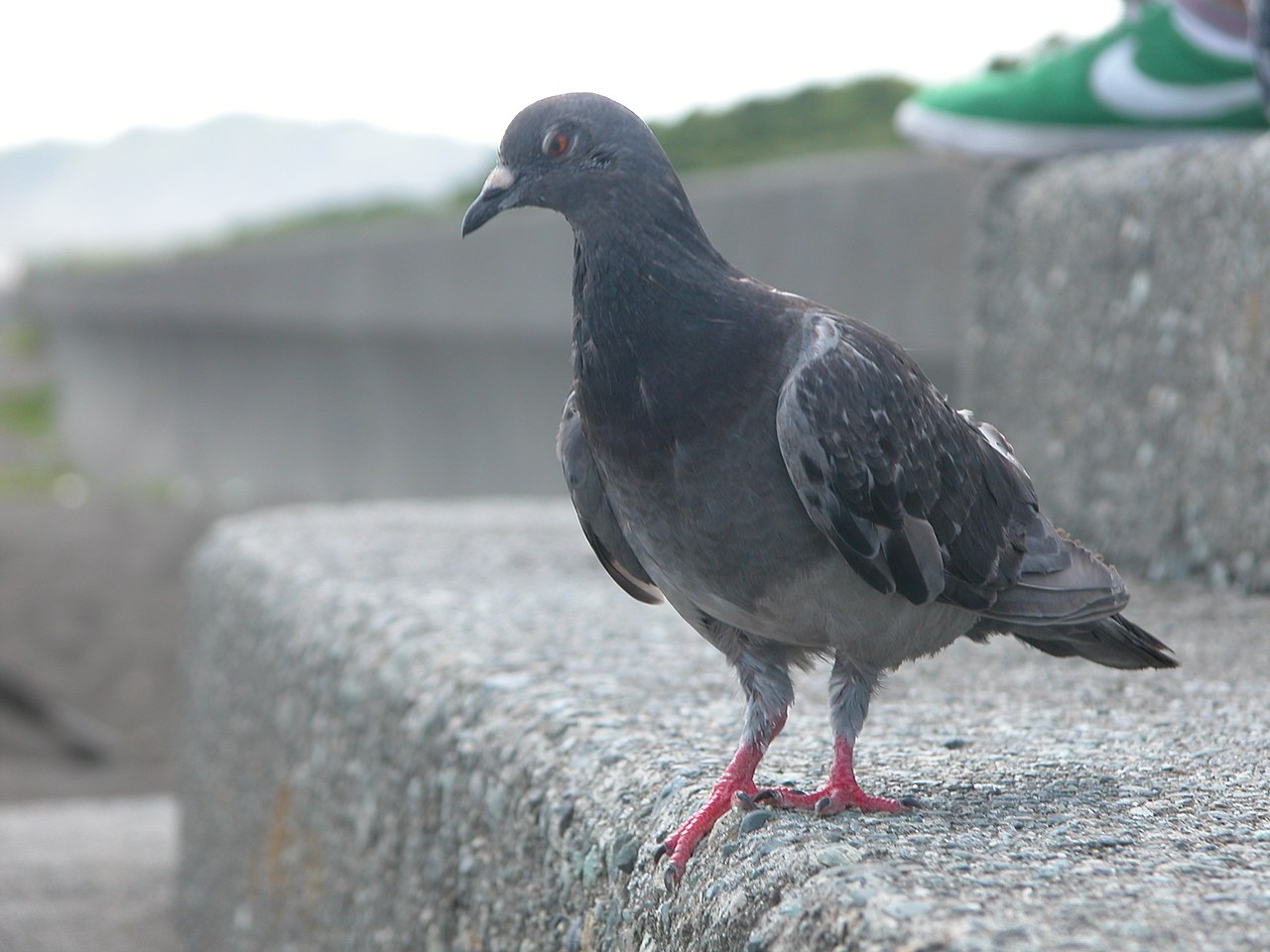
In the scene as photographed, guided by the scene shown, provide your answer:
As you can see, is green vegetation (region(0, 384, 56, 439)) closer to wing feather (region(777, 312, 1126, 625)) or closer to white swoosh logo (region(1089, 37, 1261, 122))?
white swoosh logo (region(1089, 37, 1261, 122))

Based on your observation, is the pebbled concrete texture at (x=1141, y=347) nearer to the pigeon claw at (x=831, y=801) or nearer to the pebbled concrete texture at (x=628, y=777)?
the pebbled concrete texture at (x=628, y=777)

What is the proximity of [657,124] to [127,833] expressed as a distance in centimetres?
727

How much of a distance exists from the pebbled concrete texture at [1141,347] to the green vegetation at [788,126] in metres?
6.22

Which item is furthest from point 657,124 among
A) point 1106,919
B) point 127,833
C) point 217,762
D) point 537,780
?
point 1106,919

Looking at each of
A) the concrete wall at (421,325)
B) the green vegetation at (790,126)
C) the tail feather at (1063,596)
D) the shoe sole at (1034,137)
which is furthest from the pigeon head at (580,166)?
the green vegetation at (790,126)

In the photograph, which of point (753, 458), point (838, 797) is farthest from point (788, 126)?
point (838, 797)

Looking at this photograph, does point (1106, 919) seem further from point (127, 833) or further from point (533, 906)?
point (127, 833)

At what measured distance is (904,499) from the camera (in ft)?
7.88

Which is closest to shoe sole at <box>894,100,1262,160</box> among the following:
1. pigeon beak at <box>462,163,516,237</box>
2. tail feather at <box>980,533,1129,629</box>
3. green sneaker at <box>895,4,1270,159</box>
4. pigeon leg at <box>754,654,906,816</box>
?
green sneaker at <box>895,4,1270,159</box>

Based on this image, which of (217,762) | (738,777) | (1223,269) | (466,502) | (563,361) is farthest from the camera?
(563,361)

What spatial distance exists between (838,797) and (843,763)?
5cm

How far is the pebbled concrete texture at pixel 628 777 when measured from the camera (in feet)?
6.51

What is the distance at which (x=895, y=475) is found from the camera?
239cm

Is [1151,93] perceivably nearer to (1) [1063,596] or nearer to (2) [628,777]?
(1) [1063,596]
